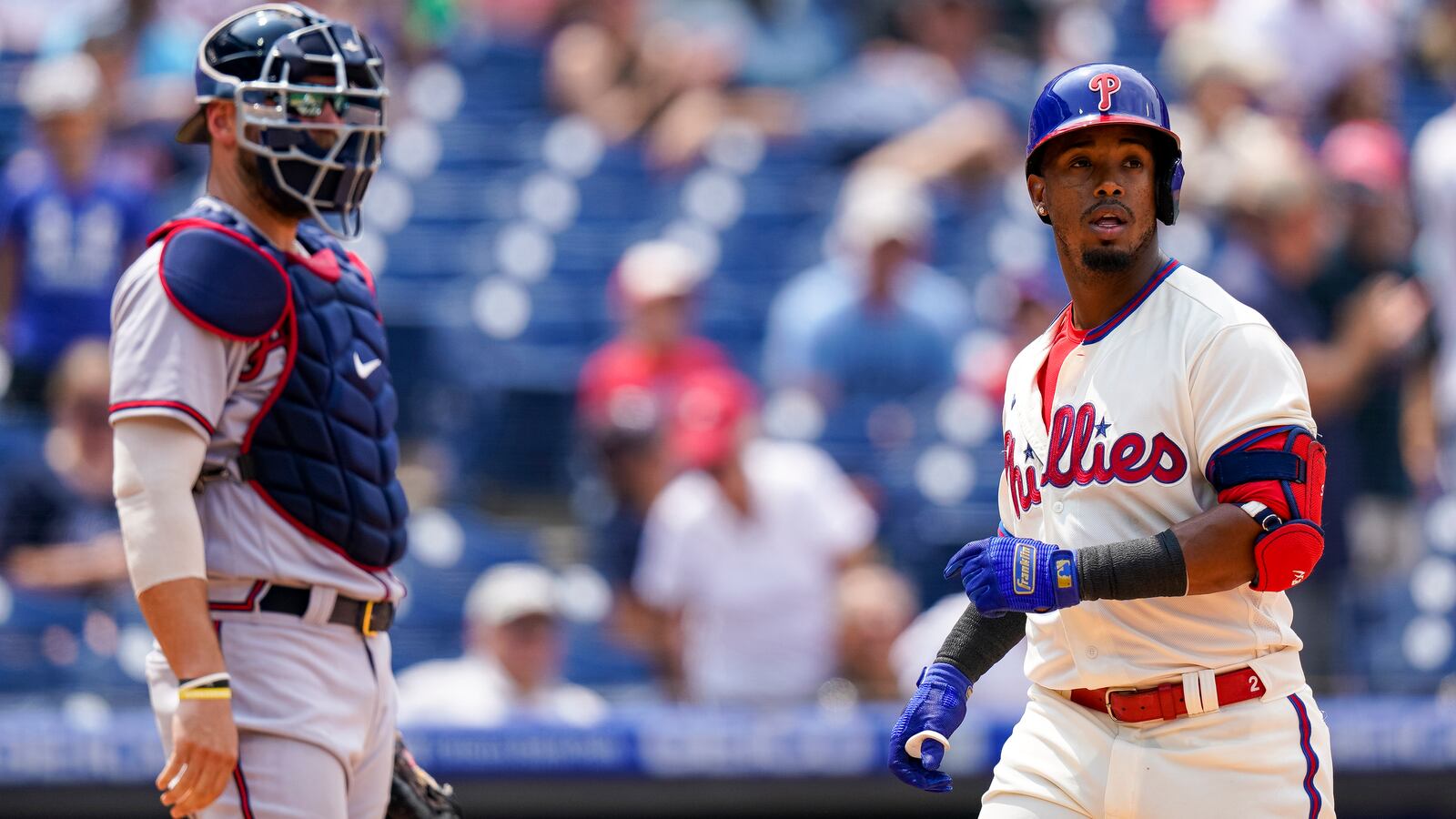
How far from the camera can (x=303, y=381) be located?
3.19 metres

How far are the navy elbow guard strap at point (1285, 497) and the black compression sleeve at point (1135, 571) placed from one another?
117 millimetres

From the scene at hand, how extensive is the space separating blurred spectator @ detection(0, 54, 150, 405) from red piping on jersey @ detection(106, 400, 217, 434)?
4.28 metres

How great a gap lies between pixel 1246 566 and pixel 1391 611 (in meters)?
3.67

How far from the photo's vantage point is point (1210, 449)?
2787 mm

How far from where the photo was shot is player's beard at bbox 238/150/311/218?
3244 mm

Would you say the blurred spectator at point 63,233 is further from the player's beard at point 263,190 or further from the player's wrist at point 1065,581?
the player's wrist at point 1065,581

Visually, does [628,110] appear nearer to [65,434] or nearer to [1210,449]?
[65,434]

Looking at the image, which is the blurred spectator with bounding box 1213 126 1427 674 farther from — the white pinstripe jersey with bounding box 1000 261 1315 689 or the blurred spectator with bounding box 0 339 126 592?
the blurred spectator with bounding box 0 339 126 592

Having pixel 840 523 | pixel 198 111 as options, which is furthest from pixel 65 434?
pixel 198 111

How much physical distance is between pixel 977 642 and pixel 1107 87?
978mm

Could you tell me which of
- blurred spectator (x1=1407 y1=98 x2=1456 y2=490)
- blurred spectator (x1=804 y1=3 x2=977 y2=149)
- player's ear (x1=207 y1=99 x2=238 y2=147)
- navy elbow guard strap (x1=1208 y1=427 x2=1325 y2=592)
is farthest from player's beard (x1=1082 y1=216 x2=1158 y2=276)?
blurred spectator (x1=804 y1=3 x2=977 y2=149)

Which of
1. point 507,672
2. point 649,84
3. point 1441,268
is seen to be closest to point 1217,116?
point 1441,268

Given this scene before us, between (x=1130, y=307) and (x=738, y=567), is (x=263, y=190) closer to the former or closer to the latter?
(x=1130, y=307)

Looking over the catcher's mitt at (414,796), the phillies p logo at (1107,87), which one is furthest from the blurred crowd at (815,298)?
the phillies p logo at (1107,87)
